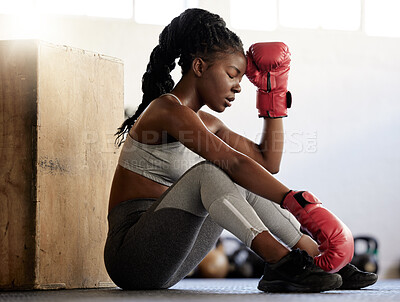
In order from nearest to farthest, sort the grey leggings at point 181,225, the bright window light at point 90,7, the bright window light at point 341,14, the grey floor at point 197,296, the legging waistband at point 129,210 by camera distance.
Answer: the grey floor at point 197,296 < the grey leggings at point 181,225 < the legging waistband at point 129,210 < the bright window light at point 90,7 < the bright window light at point 341,14

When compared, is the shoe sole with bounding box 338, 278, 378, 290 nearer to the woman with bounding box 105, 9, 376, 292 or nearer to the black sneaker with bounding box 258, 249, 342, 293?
the woman with bounding box 105, 9, 376, 292

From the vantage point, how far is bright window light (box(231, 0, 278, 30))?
5.78 m

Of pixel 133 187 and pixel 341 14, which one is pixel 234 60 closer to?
pixel 133 187

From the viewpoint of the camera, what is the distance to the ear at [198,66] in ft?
6.63

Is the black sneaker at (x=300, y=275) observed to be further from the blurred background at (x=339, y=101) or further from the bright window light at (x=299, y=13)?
the bright window light at (x=299, y=13)

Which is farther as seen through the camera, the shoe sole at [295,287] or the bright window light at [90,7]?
the bright window light at [90,7]

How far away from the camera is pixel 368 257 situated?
205 inches

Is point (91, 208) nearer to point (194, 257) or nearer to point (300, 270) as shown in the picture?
point (194, 257)

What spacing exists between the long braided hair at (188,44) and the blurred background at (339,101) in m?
3.49

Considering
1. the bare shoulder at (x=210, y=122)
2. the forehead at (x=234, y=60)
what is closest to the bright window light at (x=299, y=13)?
the bare shoulder at (x=210, y=122)

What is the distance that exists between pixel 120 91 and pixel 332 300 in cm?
140

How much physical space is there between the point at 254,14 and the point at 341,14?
0.90 m

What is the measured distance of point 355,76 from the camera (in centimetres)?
604

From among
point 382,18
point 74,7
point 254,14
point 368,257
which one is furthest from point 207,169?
point 382,18
